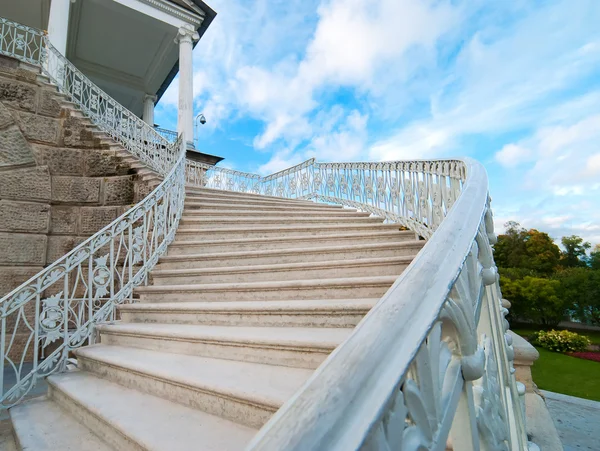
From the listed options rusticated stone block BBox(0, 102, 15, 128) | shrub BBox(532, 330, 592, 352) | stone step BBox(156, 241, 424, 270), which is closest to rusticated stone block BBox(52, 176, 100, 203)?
rusticated stone block BBox(0, 102, 15, 128)

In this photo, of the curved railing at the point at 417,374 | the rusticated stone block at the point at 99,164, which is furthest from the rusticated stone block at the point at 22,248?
the curved railing at the point at 417,374

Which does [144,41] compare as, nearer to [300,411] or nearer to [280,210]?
[280,210]

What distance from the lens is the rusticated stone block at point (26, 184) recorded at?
15.7 ft

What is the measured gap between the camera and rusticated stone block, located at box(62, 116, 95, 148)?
217 inches

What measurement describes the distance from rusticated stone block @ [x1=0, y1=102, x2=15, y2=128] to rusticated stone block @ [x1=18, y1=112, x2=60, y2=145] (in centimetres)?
11

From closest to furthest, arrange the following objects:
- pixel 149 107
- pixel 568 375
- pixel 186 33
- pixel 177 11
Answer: pixel 177 11 → pixel 186 33 → pixel 568 375 → pixel 149 107

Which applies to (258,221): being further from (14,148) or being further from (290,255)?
(14,148)

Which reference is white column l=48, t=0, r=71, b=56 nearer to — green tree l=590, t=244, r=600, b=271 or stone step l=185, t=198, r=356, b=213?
stone step l=185, t=198, r=356, b=213

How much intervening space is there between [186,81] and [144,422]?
404 inches

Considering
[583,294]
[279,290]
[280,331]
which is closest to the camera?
[280,331]

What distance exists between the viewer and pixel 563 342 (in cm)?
1648

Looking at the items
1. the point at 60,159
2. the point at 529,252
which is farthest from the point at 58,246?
the point at 529,252

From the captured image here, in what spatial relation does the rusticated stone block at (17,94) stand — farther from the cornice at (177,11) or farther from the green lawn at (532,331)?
the green lawn at (532,331)

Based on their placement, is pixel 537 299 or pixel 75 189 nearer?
pixel 75 189
